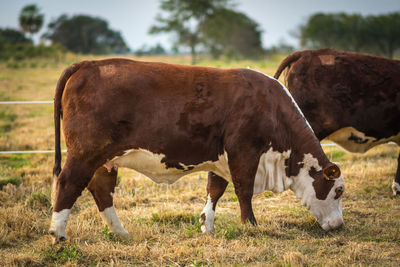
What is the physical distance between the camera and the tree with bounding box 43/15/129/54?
57969 mm

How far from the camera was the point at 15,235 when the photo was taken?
4.88m

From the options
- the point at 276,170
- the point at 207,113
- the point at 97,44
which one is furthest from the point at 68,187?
the point at 97,44

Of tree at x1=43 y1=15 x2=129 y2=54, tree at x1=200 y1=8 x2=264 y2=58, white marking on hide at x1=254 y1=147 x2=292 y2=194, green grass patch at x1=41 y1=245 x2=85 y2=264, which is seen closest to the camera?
green grass patch at x1=41 y1=245 x2=85 y2=264

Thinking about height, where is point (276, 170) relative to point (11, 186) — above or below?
above

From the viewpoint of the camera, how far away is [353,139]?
6.70m

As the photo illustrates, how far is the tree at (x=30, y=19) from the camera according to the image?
2158 inches

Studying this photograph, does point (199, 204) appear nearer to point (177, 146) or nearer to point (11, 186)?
point (177, 146)

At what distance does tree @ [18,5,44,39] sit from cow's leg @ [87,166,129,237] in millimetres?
54679

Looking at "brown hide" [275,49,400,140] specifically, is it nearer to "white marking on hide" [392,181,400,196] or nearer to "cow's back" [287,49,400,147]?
"cow's back" [287,49,400,147]

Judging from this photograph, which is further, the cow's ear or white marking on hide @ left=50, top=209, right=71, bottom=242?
the cow's ear

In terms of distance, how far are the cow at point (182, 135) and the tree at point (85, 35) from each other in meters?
53.1

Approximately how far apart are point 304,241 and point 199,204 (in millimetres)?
1913

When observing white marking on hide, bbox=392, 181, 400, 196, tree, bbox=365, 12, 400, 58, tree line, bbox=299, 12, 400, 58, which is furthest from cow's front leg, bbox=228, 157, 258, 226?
tree, bbox=365, 12, 400, 58

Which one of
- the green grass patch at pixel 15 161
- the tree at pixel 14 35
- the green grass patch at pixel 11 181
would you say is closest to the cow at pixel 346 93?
the green grass patch at pixel 11 181
